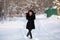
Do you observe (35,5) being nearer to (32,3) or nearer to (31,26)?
(32,3)

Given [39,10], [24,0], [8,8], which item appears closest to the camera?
[8,8]

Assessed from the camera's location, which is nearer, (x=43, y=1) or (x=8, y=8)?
(x=8, y=8)

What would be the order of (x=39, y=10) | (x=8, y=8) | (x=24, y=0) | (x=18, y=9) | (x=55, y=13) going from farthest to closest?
(x=39, y=10)
(x=24, y=0)
(x=18, y=9)
(x=8, y=8)
(x=55, y=13)

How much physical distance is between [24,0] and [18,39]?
55749mm

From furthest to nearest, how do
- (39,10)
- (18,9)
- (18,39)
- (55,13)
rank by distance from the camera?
(39,10) < (18,9) < (55,13) < (18,39)

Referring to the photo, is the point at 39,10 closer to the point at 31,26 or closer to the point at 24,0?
the point at 24,0

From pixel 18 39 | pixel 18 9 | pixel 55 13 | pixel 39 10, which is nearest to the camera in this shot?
pixel 18 39

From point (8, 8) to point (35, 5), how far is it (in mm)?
14400

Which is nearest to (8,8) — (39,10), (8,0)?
(8,0)

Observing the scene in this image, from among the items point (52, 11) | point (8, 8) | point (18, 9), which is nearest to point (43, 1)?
point (18, 9)

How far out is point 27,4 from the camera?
67.4 m

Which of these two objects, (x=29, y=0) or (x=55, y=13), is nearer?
(x=55, y=13)

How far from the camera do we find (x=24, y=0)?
69000 millimetres

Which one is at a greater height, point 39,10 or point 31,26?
point 31,26
